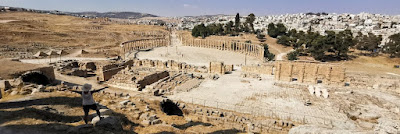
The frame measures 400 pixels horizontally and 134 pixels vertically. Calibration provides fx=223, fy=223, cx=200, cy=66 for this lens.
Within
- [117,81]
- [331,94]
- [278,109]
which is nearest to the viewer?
[278,109]

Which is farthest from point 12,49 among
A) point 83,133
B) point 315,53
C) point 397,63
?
point 397,63

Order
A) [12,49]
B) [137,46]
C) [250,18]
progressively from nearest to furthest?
1. [12,49]
2. [137,46]
3. [250,18]

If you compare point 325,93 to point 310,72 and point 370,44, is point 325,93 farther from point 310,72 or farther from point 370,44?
point 370,44

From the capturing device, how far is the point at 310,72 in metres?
28.4

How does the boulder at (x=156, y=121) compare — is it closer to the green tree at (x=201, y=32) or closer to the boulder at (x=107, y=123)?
the boulder at (x=107, y=123)

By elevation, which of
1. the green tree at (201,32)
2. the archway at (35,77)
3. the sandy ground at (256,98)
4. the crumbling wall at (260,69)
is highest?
the green tree at (201,32)

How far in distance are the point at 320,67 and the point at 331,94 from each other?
15.9 ft

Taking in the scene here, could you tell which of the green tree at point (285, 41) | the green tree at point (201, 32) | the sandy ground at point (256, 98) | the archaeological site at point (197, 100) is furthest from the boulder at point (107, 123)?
the green tree at point (201, 32)

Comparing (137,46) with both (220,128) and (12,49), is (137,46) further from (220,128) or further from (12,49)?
(220,128)

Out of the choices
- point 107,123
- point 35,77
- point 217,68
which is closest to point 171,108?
point 107,123

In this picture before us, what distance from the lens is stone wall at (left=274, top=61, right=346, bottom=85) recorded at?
2753 centimetres

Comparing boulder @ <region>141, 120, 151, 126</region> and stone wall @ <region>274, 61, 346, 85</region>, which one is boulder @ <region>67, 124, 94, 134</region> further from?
stone wall @ <region>274, 61, 346, 85</region>

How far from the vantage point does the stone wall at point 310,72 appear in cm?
2753

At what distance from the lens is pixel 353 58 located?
184 ft
